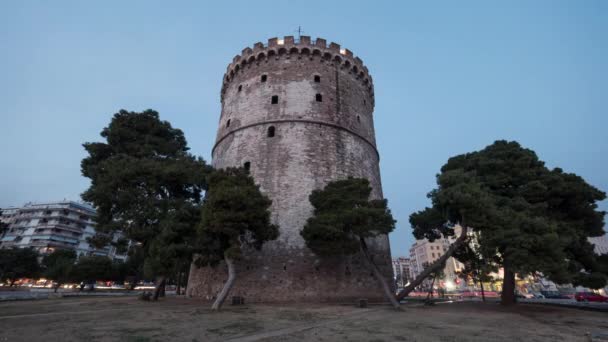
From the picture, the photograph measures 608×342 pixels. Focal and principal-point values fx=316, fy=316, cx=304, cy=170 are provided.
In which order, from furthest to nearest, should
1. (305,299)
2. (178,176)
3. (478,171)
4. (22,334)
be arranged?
(478,171) < (178,176) < (305,299) < (22,334)

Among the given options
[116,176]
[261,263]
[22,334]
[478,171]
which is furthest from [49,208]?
[478,171]

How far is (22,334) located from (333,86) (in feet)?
61.7

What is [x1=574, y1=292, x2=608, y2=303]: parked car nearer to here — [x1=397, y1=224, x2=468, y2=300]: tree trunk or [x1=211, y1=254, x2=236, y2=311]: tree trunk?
[x1=397, y1=224, x2=468, y2=300]: tree trunk

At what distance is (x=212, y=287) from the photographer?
16.7 meters

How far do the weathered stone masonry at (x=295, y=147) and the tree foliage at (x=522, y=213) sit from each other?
5.54 meters

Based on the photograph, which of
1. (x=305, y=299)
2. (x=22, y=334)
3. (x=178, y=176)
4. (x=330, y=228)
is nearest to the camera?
(x=22, y=334)

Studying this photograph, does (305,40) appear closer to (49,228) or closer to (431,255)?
(49,228)

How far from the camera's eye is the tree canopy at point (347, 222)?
43.8 ft

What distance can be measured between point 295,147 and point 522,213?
11.6 m

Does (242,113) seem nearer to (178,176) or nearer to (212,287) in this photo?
(178,176)

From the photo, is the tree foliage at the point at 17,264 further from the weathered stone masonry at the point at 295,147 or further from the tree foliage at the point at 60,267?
the weathered stone masonry at the point at 295,147

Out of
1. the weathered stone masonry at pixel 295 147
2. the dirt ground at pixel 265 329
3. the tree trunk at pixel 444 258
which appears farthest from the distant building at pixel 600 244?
the dirt ground at pixel 265 329

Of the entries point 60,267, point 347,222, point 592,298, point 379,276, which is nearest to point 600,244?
point 592,298

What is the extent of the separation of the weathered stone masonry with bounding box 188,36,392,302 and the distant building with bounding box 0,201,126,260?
173 feet
